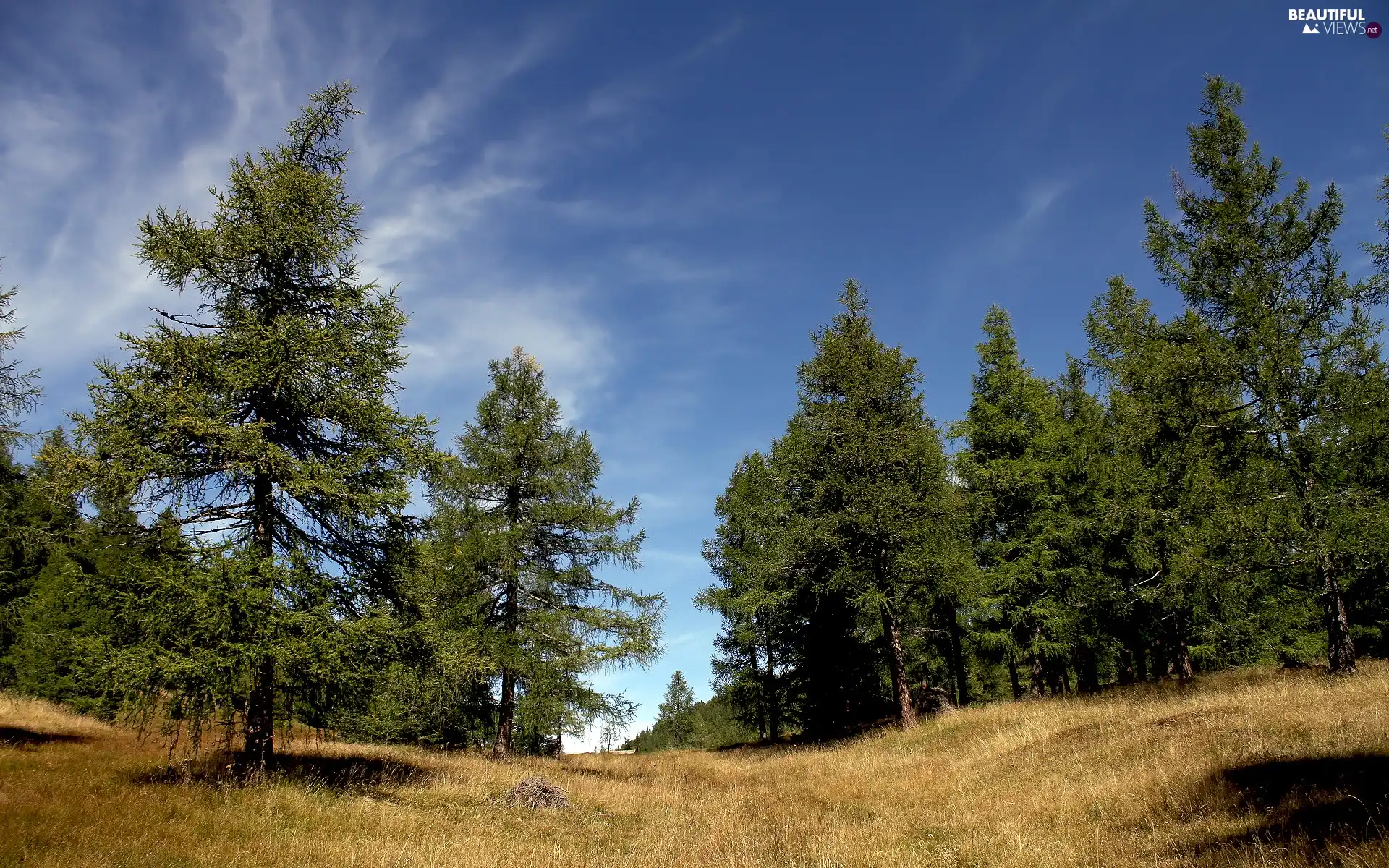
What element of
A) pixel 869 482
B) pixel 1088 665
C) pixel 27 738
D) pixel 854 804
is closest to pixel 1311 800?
pixel 854 804

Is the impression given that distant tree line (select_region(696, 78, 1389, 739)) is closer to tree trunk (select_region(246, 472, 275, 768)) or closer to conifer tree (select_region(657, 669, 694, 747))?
tree trunk (select_region(246, 472, 275, 768))

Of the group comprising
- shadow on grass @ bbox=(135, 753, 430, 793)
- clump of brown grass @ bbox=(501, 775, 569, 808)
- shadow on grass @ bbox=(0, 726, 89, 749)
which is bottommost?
clump of brown grass @ bbox=(501, 775, 569, 808)

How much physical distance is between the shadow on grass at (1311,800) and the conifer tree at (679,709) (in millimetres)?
73626

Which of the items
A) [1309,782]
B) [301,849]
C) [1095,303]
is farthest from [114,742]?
[1095,303]

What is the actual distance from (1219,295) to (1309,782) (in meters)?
13.7

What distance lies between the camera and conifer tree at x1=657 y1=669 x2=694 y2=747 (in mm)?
79000

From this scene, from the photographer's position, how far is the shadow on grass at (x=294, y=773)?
33.5 feet

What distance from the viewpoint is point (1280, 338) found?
15.3m

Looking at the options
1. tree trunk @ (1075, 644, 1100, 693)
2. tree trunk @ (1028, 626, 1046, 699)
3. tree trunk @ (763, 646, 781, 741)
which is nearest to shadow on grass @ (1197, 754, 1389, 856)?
tree trunk @ (1028, 626, 1046, 699)

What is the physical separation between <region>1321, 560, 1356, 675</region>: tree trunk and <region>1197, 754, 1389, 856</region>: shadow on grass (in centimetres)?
919

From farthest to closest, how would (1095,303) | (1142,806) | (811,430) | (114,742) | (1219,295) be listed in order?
1. (1095,303)
2. (811,430)
3. (1219,295)
4. (114,742)
5. (1142,806)

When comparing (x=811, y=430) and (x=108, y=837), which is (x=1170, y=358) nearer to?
(x=811, y=430)

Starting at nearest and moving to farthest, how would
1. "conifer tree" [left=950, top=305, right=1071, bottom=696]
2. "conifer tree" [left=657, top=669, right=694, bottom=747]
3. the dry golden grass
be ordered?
the dry golden grass < "conifer tree" [left=950, top=305, right=1071, bottom=696] < "conifer tree" [left=657, top=669, right=694, bottom=747]

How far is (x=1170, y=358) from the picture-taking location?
1575cm
